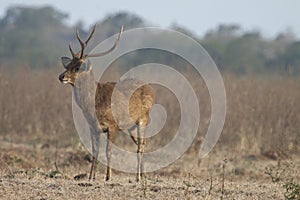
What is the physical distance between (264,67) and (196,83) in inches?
822

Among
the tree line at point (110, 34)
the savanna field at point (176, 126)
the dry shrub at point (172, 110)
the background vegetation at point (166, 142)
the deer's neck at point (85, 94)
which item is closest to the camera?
the background vegetation at point (166, 142)

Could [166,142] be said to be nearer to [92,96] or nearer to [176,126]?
[176,126]

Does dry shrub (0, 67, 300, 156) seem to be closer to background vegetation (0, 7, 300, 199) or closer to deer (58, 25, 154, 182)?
background vegetation (0, 7, 300, 199)

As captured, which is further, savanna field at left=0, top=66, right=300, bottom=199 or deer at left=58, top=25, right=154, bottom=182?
savanna field at left=0, top=66, right=300, bottom=199

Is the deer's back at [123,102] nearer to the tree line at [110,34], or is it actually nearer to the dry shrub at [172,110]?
the dry shrub at [172,110]

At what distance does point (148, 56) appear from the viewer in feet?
124

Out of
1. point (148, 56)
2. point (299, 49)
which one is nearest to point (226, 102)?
point (148, 56)

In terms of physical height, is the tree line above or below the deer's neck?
above

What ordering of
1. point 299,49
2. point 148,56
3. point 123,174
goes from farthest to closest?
point 299,49 → point 148,56 → point 123,174

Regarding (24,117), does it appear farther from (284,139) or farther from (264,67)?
(264,67)

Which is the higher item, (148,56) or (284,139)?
(148,56)

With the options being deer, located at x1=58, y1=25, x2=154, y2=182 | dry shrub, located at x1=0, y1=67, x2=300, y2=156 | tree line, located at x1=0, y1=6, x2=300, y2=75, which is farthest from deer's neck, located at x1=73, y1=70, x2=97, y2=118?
tree line, located at x1=0, y1=6, x2=300, y2=75

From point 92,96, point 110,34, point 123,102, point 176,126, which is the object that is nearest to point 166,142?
point 176,126

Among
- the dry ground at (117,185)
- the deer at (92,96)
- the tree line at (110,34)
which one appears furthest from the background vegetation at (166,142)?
the tree line at (110,34)
